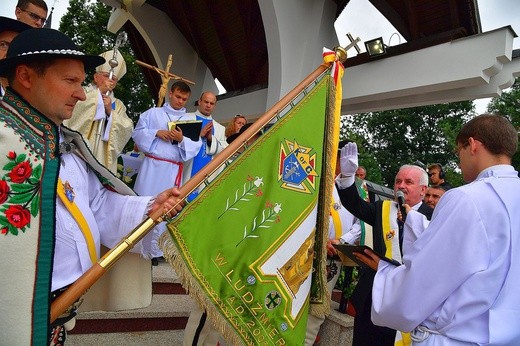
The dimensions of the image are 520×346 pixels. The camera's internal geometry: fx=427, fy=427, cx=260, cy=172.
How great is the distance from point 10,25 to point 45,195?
4.80 feet

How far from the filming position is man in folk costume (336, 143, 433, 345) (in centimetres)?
340

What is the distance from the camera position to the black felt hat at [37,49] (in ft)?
5.26

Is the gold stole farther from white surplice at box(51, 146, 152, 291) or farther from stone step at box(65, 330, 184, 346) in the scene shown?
stone step at box(65, 330, 184, 346)

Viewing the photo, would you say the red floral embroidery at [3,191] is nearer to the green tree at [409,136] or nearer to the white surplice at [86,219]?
the white surplice at [86,219]

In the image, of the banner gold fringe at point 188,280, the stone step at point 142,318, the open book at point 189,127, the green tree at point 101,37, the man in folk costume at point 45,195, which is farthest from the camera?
the green tree at point 101,37

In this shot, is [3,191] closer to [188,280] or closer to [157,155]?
[188,280]

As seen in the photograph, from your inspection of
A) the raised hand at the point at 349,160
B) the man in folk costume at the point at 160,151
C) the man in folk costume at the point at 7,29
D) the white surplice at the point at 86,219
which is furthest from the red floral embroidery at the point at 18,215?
the man in folk costume at the point at 160,151

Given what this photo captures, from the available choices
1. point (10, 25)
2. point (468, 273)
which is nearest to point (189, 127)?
point (10, 25)

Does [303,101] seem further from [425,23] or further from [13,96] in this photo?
[425,23]

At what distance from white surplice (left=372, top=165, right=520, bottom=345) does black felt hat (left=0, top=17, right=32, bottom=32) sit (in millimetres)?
2480

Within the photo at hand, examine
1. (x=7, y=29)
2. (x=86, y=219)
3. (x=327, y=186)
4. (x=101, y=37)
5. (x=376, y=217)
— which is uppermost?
(x=101, y=37)

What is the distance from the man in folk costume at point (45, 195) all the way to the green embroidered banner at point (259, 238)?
0.32 meters

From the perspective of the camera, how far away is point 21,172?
1.50m

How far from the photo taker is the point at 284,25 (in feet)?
28.8
